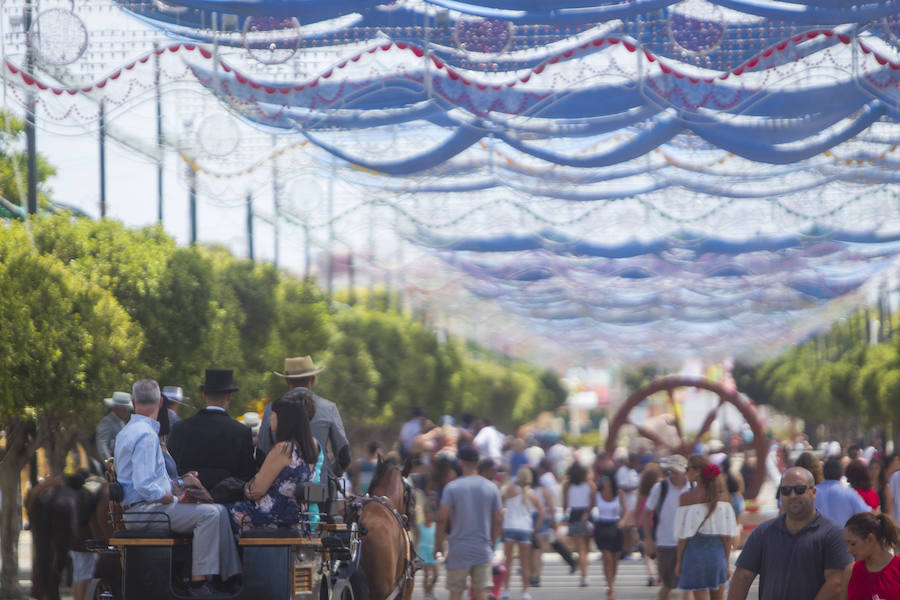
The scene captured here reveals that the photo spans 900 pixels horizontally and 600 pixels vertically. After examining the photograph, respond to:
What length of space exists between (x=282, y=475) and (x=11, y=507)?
922cm

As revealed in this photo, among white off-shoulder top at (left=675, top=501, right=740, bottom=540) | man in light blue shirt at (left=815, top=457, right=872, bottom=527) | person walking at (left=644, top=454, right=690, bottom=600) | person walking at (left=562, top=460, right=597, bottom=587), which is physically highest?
man in light blue shirt at (left=815, top=457, right=872, bottom=527)

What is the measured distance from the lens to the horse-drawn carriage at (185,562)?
344 inches

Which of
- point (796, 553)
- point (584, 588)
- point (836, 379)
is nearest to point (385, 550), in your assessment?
point (796, 553)

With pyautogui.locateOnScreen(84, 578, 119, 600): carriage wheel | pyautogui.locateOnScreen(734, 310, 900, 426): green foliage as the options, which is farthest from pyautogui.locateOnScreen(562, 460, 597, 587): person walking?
pyautogui.locateOnScreen(734, 310, 900, 426): green foliage

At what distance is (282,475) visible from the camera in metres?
9.25

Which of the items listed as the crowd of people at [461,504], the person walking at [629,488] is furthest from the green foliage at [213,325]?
the person walking at [629,488]

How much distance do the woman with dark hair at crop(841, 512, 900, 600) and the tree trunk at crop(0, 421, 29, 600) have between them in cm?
1196

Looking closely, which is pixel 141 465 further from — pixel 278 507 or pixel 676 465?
pixel 676 465

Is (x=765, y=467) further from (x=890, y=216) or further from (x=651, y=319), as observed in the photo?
(x=890, y=216)

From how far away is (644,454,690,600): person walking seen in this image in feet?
49.2

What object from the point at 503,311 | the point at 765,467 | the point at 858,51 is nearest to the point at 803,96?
the point at 858,51

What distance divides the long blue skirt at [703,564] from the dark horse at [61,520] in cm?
512

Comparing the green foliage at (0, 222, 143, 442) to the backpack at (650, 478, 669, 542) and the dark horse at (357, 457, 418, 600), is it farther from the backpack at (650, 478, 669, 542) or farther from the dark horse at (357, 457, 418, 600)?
the backpack at (650, 478, 669, 542)

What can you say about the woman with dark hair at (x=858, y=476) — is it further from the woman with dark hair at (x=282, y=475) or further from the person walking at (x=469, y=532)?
the woman with dark hair at (x=282, y=475)
